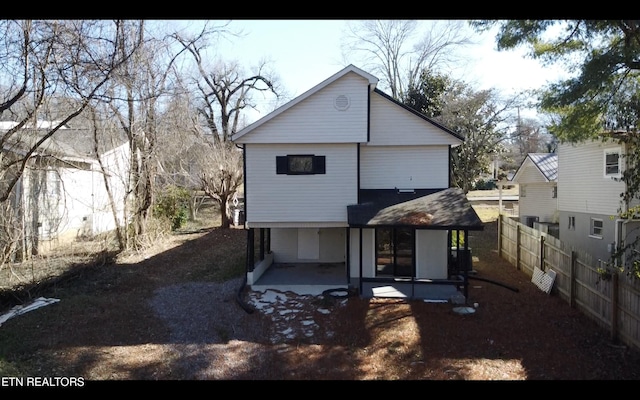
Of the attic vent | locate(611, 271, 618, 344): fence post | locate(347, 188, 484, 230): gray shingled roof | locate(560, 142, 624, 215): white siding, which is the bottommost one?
locate(611, 271, 618, 344): fence post

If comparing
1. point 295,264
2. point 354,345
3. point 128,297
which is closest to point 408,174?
point 295,264

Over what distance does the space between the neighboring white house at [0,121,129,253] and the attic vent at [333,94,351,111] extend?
830cm

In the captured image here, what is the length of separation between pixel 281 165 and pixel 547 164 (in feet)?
59.2

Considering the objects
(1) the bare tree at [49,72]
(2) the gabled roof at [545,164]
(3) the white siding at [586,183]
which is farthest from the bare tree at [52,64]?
(2) the gabled roof at [545,164]

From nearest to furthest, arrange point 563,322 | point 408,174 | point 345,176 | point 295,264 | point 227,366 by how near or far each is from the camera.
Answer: point 227,366
point 563,322
point 345,176
point 408,174
point 295,264

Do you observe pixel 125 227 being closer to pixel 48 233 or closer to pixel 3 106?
pixel 48 233

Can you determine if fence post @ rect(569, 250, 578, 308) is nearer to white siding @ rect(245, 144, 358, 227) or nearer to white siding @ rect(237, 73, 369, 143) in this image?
white siding @ rect(245, 144, 358, 227)

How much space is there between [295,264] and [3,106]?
9.95 metres

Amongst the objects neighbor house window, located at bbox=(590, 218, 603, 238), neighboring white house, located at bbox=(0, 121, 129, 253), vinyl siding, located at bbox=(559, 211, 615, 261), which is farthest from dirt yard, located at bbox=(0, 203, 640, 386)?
neighbor house window, located at bbox=(590, 218, 603, 238)

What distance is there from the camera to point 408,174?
13.3 metres

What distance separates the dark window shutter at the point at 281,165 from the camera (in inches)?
494

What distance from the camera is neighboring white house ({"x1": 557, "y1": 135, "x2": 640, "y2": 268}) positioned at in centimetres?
1427

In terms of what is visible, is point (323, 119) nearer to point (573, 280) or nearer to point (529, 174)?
point (573, 280)

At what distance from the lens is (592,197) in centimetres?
1559
